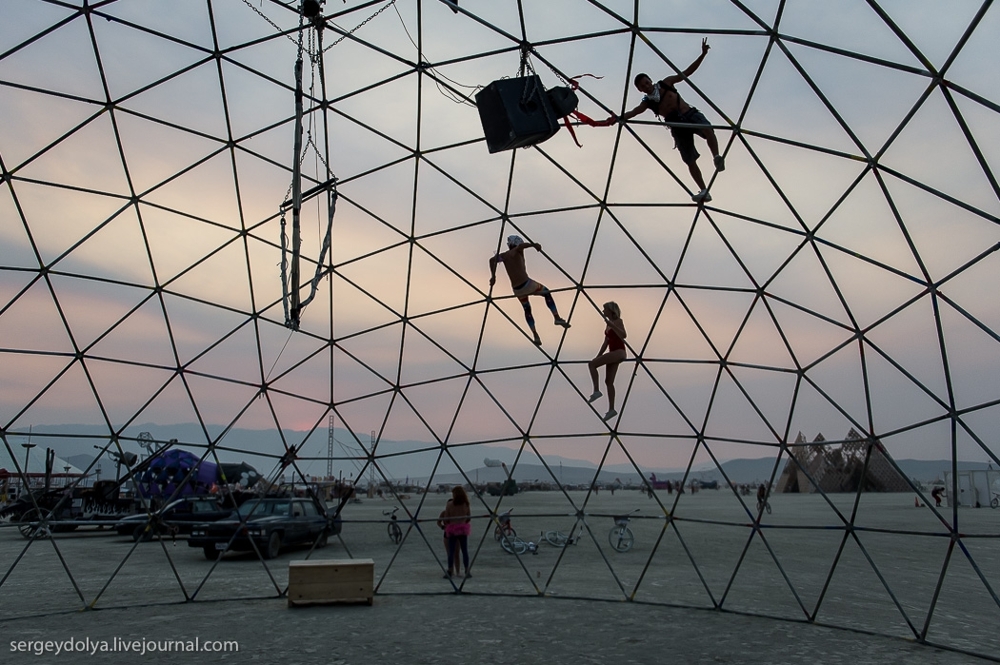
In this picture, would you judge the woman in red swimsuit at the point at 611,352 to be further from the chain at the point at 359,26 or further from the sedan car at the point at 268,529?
the sedan car at the point at 268,529

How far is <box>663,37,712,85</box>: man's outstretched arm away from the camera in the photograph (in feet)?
30.9

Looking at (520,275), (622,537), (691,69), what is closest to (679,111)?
(691,69)

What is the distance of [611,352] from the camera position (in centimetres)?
1321

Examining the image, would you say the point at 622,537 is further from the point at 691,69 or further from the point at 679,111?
the point at 691,69

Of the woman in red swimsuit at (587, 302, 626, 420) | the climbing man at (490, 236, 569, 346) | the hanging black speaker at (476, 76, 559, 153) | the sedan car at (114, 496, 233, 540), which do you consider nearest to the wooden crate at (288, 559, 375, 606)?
the woman in red swimsuit at (587, 302, 626, 420)

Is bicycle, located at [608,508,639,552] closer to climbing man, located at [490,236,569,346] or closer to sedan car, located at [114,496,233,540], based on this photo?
climbing man, located at [490,236,569,346]

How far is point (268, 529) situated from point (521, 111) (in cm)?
1496

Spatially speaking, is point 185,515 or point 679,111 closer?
point 679,111

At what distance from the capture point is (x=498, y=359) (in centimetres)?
1586

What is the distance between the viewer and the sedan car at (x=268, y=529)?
65.9 feet

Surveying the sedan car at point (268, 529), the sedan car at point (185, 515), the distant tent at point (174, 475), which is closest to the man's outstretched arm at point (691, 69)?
the sedan car at point (268, 529)

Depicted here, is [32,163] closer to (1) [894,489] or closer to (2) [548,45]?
(2) [548,45]

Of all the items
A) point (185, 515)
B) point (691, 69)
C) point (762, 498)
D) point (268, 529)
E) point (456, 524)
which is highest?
point (691, 69)

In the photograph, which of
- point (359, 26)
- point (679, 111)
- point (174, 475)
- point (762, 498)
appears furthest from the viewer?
point (174, 475)
